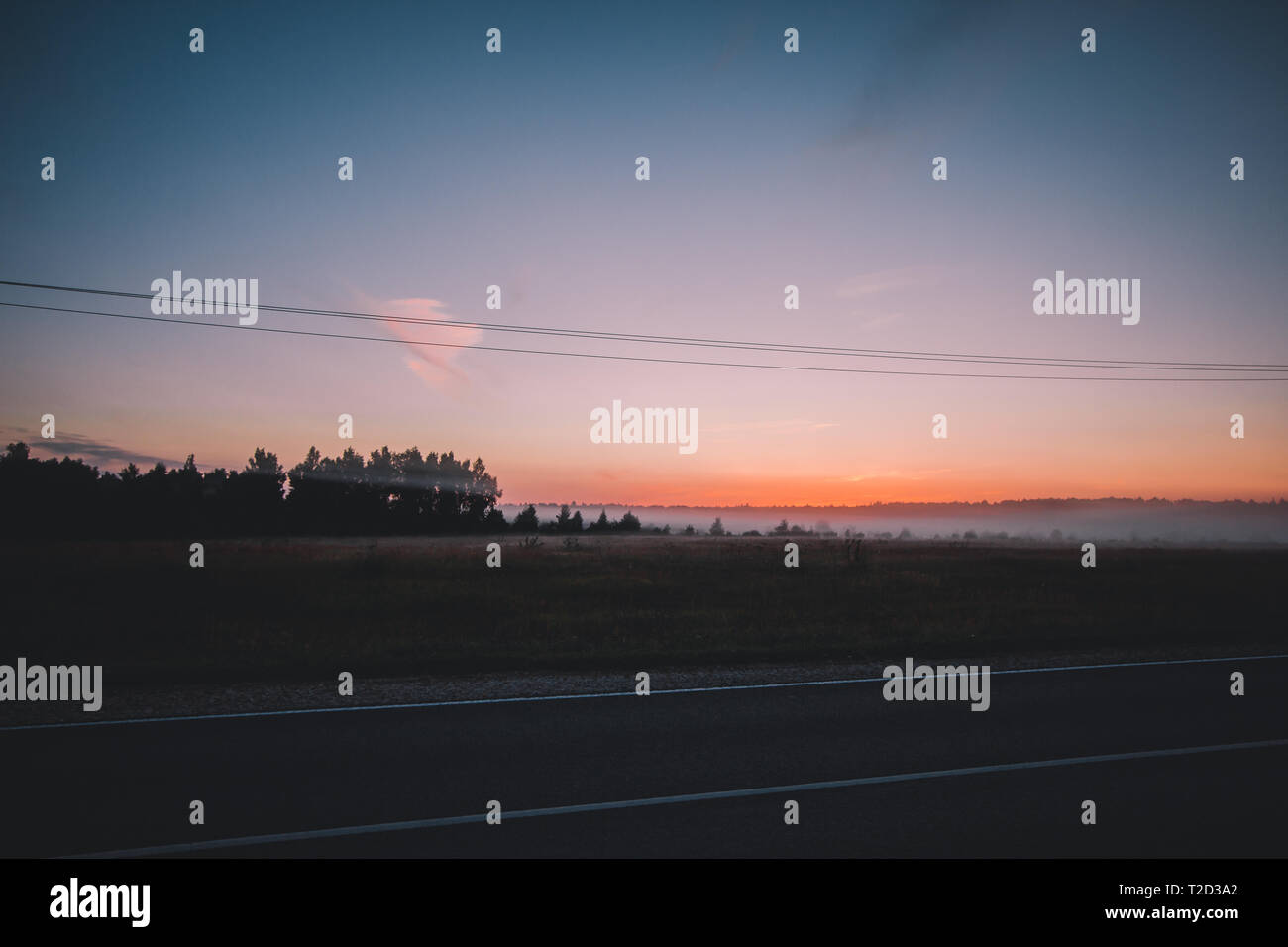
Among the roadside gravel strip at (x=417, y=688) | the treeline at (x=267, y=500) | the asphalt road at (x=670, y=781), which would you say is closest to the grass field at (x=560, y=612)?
the roadside gravel strip at (x=417, y=688)

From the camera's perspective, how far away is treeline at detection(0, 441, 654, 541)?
56.9 m

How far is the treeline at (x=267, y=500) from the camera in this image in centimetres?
5691

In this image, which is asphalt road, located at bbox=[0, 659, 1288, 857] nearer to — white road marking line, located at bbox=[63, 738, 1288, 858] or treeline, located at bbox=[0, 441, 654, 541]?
white road marking line, located at bbox=[63, 738, 1288, 858]

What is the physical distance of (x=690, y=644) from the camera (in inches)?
604

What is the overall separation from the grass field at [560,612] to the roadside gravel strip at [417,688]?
2.78 feet

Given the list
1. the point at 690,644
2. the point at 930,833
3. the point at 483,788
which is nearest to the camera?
the point at 930,833

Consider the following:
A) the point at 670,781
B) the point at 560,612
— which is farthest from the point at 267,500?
the point at 670,781

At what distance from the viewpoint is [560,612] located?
62.2 feet

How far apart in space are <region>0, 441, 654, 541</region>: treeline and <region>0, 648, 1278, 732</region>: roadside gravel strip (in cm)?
5378

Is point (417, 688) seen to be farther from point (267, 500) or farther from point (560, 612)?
point (267, 500)
